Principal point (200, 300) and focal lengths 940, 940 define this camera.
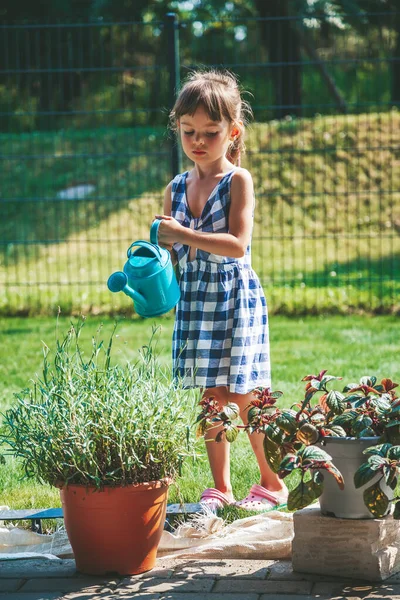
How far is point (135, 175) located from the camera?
1212 cm

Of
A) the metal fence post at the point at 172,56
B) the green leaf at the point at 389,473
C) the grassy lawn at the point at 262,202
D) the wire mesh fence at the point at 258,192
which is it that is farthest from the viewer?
the grassy lawn at the point at 262,202

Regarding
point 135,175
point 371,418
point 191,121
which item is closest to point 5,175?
point 135,175

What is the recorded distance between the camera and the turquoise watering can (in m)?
3.06

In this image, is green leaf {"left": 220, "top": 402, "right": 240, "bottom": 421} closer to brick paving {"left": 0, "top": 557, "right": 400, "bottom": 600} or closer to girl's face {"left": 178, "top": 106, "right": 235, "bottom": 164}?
brick paving {"left": 0, "top": 557, "right": 400, "bottom": 600}

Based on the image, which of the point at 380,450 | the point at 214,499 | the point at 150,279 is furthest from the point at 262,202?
the point at 380,450

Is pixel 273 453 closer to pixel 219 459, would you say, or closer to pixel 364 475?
pixel 364 475


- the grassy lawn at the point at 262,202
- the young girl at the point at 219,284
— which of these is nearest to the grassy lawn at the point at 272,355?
the young girl at the point at 219,284

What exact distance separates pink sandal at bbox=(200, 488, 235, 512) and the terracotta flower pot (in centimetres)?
54

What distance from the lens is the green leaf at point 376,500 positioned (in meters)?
2.56

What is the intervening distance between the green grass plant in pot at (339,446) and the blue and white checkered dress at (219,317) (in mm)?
583

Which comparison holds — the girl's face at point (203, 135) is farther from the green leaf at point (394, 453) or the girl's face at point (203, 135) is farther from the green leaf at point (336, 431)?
the green leaf at point (394, 453)

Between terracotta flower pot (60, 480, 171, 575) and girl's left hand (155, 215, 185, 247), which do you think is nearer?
terracotta flower pot (60, 480, 171, 575)

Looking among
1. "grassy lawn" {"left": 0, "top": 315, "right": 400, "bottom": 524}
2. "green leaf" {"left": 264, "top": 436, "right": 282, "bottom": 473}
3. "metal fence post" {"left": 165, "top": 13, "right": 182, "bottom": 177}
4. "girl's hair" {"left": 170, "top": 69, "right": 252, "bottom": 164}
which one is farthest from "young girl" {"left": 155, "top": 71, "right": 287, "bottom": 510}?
"metal fence post" {"left": 165, "top": 13, "right": 182, "bottom": 177}

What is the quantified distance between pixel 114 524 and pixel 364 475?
76cm
